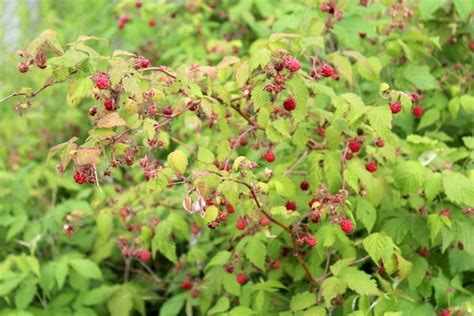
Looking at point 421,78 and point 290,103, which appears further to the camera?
point 421,78

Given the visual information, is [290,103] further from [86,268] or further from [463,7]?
[86,268]

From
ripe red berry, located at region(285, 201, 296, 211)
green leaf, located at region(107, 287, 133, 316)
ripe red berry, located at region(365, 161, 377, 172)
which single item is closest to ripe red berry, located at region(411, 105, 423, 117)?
ripe red berry, located at region(365, 161, 377, 172)

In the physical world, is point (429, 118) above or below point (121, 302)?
above

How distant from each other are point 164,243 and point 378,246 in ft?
3.34

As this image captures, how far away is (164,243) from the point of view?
3248 millimetres

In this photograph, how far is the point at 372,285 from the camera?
270 cm

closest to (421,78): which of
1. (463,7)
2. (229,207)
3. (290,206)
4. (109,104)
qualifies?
(463,7)

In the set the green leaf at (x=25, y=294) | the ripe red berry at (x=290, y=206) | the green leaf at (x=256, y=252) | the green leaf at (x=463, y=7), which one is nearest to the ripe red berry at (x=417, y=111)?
the green leaf at (x=463, y=7)

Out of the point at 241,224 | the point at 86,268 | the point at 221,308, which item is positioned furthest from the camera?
the point at 86,268

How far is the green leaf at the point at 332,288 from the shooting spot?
8.79 ft

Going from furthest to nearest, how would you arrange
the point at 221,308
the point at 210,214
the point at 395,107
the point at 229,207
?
the point at 221,308, the point at 395,107, the point at 229,207, the point at 210,214

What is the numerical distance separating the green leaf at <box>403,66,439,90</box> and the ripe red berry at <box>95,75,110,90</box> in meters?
1.82

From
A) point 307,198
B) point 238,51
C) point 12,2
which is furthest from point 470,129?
point 12,2

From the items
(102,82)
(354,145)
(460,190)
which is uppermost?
(102,82)
